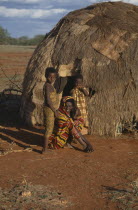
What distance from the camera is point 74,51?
623cm

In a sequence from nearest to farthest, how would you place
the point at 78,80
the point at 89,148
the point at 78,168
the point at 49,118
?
1. the point at 78,168
2. the point at 49,118
3. the point at 89,148
4. the point at 78,80

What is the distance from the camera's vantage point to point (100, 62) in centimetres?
600

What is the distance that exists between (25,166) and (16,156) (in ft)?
1.68

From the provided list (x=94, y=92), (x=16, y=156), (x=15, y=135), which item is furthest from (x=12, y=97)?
(x=16, y=156)

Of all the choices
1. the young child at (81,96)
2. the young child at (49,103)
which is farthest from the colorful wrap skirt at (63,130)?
the young child at (81,96)

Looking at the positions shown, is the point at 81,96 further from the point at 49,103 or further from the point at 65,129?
the point at 49,103

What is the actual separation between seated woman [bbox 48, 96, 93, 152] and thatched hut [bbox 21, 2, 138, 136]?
0.79 m

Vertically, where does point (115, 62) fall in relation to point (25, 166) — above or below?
above

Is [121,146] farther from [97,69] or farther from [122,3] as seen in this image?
[122,3]

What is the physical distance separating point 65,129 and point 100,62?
4.97ft

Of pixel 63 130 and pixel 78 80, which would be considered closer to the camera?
pixel 63 130

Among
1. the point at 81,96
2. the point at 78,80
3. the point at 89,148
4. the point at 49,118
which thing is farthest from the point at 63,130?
the point at 78,80

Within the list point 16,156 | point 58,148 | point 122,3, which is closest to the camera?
point 16,156

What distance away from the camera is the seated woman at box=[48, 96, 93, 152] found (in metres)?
5.29
